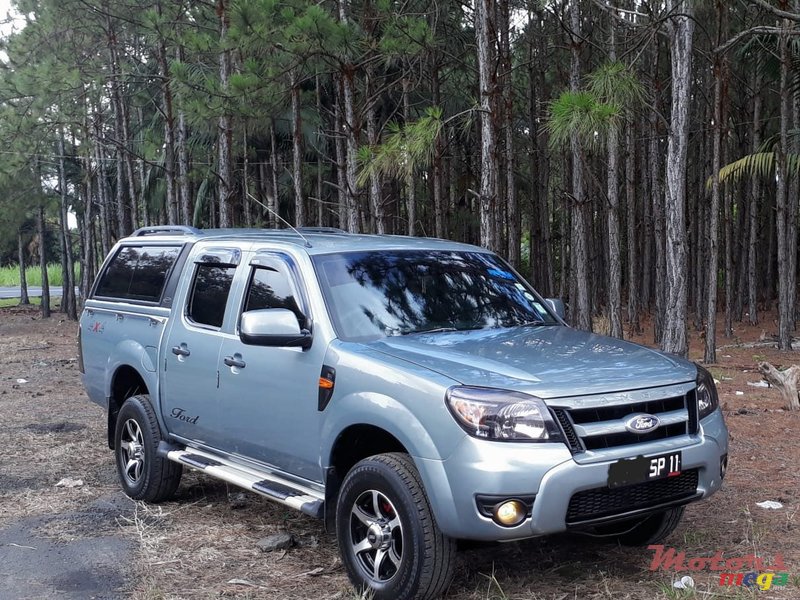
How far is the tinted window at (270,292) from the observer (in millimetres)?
5457

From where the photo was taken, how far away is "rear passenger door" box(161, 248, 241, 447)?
5910 mm

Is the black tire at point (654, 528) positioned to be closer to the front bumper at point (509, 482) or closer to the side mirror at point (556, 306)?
the front bumper at point (509, 482)

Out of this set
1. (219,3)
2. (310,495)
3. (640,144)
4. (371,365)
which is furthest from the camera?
(640,144)

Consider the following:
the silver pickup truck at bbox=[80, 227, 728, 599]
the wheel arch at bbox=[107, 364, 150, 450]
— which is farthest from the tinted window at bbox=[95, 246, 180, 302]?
the wheel arch at bbox=[107, 364, 150, 450]

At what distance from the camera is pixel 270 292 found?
566 cm

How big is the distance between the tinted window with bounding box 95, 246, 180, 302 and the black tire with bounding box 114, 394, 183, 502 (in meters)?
0.85

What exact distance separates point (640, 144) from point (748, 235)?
407 cm

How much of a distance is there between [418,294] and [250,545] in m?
1.97

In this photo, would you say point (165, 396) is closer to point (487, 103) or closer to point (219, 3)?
point (487, 103)

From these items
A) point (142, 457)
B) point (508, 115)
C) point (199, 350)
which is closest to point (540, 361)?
point (199, 350)

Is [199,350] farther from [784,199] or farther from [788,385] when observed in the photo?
[784,199]

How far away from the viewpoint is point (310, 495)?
5059 millimetres

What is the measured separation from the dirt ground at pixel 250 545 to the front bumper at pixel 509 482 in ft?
2.14

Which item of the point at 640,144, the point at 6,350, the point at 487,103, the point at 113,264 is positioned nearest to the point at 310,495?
the point at 113,264
